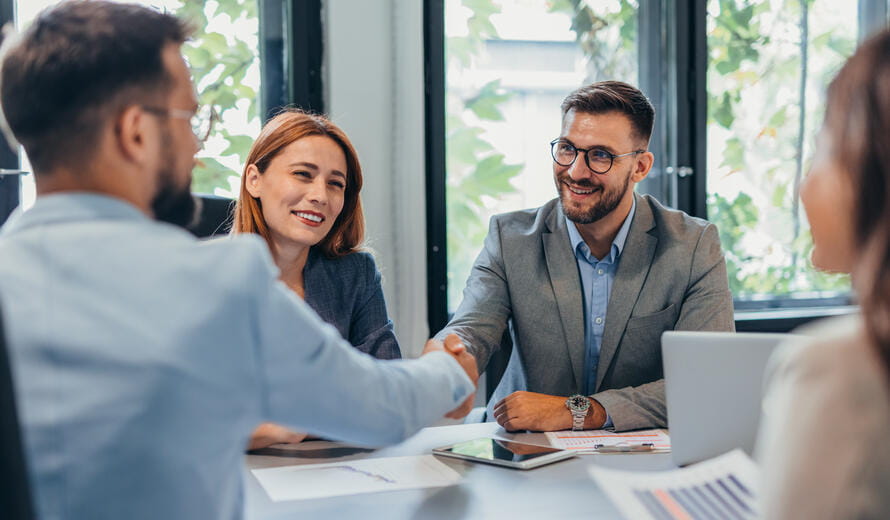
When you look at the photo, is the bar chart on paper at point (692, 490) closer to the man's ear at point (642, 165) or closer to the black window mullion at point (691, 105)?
the man's ear at point (642, 165)

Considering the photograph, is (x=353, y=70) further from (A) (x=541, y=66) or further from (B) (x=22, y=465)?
(B) (x=22, y=465)

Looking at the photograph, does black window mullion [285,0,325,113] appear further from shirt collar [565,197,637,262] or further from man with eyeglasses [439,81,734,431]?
shirt collar [565,197,637,262]

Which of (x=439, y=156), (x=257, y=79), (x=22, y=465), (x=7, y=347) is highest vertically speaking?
(x=257, y=79)

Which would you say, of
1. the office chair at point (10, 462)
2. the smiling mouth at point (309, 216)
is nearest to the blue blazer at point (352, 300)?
the smiling mouth at point (309, 216)

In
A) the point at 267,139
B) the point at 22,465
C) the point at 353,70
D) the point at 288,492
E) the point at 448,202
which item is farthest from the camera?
the point at 448,202

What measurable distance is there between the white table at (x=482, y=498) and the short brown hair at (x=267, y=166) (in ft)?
2.69

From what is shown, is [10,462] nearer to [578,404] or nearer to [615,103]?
[578,404]

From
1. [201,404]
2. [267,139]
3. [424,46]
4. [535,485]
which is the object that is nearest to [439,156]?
[424,46]

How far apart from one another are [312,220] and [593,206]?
79 cm

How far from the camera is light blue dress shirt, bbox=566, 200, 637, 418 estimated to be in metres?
2.35

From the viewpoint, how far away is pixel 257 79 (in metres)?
3.03

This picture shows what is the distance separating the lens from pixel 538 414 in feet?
5.98

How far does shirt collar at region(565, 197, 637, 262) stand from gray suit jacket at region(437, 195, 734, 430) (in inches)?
1.2

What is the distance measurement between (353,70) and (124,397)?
91.7 inches
